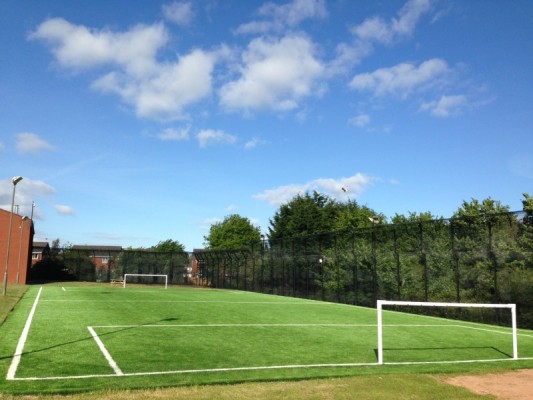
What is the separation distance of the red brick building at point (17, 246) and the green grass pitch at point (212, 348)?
74.8 ft

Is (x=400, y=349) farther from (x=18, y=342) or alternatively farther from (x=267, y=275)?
(x=267, y=275)

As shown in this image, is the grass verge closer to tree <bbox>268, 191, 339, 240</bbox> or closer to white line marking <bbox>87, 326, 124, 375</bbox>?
white line marking <bbox>87, 326, 124, 375</bbox>

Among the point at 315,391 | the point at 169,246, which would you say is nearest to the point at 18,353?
the point at 315,391

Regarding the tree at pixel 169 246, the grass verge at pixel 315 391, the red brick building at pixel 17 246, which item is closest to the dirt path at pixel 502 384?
the grass verge at pixel 315 391

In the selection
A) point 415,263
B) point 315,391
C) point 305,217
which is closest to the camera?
point 315,391

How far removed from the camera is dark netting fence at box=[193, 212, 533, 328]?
1850cm

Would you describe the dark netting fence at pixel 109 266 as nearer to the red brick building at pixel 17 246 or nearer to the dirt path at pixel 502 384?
the red brick building at pixel 17 246

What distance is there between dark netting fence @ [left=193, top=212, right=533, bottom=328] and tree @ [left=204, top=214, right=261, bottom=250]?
166 ft

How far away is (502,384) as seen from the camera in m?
8.09

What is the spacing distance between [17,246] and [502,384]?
39533mm

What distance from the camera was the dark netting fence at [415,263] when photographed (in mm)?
18500

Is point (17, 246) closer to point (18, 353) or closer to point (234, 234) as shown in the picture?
point (18, 353)

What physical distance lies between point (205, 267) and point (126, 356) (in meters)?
41.6

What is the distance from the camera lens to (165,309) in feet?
65.9
